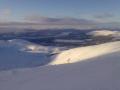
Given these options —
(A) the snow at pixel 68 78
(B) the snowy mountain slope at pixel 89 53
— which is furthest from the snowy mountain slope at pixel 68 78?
(B) the snowy mountain slope at pixel 89 53

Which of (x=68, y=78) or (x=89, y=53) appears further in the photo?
(x=89, y=53)

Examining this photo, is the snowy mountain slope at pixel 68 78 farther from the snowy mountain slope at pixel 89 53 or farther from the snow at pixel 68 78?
the snowy mountain slope at pixel 89 53

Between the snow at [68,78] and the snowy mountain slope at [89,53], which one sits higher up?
the snow at [68,78]

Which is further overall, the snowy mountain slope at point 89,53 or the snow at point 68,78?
the snowy mountain slope at point 89,53

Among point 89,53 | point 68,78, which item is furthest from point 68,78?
point 89,53

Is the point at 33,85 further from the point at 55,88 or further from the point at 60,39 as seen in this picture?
the point at 60,39

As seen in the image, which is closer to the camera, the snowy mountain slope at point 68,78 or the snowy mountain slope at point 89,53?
the snowy mountain slope at point 68,78

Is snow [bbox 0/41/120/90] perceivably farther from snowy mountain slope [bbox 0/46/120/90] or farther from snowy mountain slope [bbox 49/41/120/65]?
snowy mountain slope [bbox 49/41/120/65]

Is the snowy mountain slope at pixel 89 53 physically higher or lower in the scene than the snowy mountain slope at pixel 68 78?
lower

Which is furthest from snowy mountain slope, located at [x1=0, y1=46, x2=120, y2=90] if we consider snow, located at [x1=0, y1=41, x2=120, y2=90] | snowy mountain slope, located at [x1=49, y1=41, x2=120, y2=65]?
snowy mountain slope, located at [x1=49, y1=41, x2=120, y2=65]

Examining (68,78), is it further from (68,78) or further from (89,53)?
(89,53)
